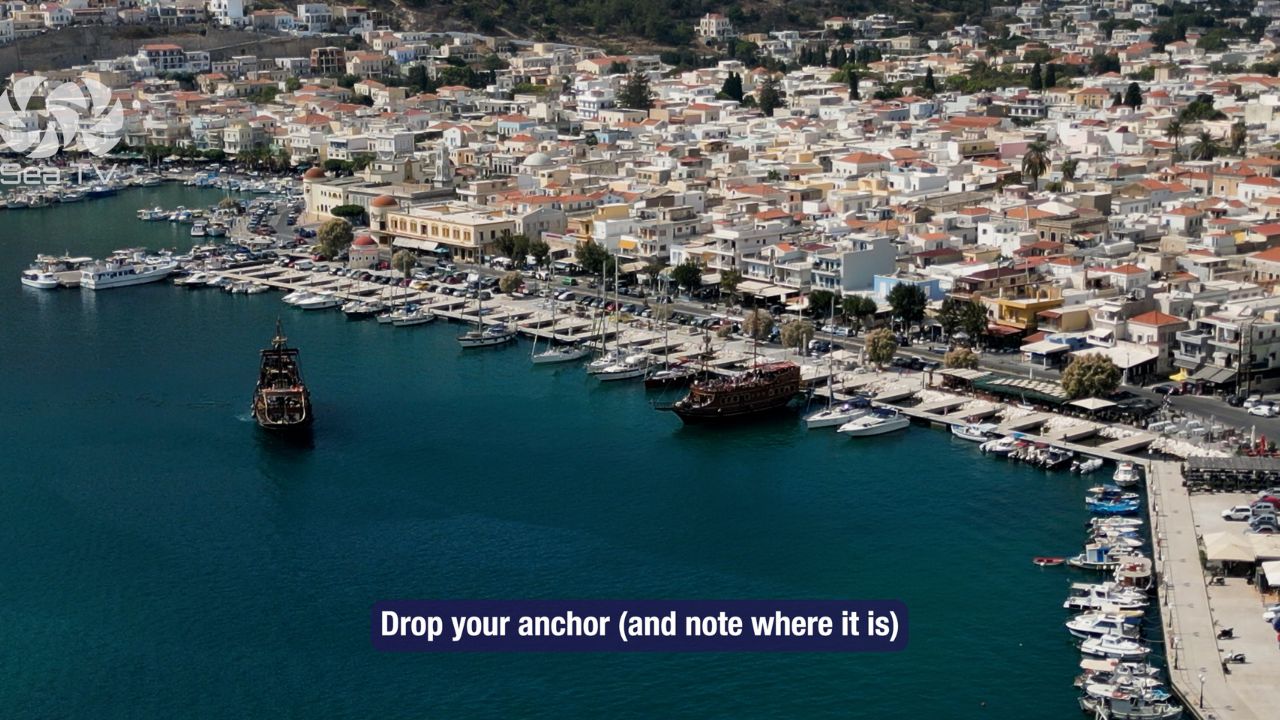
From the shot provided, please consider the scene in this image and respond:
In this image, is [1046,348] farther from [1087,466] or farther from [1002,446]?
[1087,466]

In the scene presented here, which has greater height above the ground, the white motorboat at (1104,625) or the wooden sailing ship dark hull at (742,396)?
the wooden sailing ship dark hull at (742,396)

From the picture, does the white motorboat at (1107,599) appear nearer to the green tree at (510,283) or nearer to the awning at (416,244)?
the green tree at (510,283)

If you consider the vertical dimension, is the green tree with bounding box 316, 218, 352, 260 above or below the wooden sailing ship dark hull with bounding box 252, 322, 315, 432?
above

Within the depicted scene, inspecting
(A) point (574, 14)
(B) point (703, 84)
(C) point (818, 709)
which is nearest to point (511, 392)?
(C) point (818, 709)

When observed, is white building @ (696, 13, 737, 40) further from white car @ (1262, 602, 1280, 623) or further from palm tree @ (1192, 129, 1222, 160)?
white car @ (1262, 602, 1280, 623)

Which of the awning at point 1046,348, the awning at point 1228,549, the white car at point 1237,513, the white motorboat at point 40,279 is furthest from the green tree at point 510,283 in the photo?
the awning at point 1228,549

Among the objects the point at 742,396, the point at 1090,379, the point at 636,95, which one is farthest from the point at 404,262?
the point at 636,95

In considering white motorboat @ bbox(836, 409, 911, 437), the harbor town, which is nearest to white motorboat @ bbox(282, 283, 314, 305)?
the harbor town
